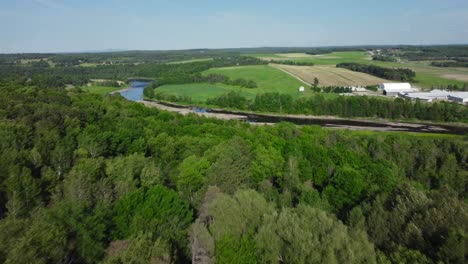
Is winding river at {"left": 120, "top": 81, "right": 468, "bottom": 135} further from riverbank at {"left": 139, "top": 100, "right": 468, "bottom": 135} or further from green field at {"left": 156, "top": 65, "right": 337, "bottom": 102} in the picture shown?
green field at {"left": 156, "top": 65, "right": 337, "bottom": 102}

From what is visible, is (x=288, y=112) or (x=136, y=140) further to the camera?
(x=288, y=112)

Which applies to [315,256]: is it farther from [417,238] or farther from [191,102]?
[191,102]

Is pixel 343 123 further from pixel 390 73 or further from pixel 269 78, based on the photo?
pixel 390 73

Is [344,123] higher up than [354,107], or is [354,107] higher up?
[354,107]

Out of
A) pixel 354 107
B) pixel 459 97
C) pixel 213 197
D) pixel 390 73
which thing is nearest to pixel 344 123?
pixel 354 107

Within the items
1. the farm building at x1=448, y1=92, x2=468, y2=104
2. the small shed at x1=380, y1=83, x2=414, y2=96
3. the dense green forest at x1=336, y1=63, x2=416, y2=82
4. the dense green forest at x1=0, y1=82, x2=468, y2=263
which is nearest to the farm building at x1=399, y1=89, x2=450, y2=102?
the farm building at x1=448, y1=92, x2=468, y2=104

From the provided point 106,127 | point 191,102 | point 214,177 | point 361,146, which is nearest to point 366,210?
point 214,177
